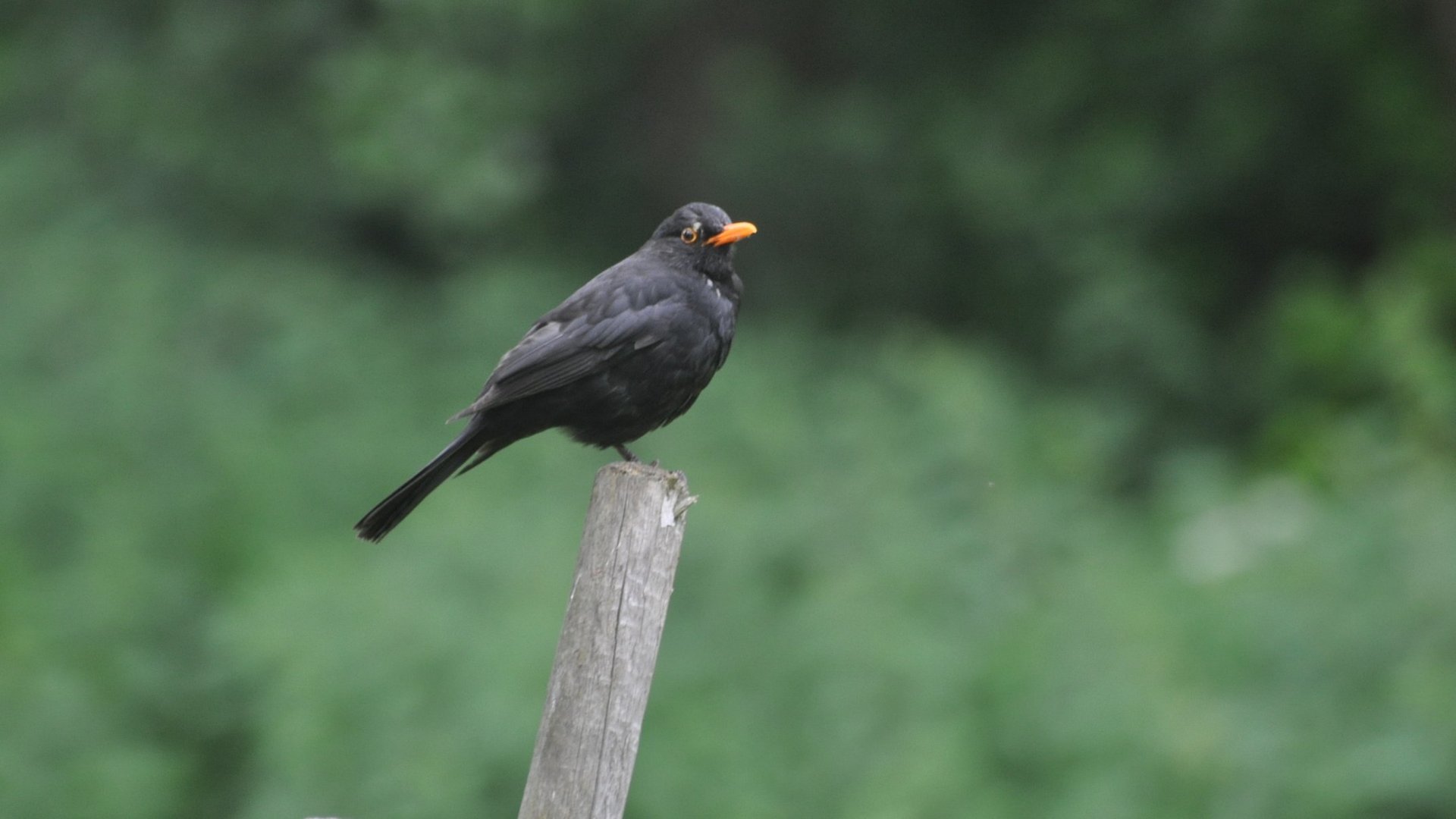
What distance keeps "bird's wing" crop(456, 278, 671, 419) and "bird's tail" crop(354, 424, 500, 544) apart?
13 centimetres

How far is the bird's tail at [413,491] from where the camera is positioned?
13.1 feet

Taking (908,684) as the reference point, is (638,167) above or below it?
above

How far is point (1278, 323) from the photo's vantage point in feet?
36.4

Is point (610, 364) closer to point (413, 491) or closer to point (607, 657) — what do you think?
point (413, 491)

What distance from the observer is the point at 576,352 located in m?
4.23

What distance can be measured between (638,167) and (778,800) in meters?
8.54

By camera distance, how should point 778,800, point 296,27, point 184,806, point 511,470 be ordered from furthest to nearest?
1. point 296,27
2. point 511,470
3. point 184,806
4. point 778,800

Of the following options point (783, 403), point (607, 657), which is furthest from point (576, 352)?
point (783, 403)

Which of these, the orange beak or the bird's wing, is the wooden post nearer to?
the bird's wing

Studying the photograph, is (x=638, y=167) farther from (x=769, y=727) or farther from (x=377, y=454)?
(x=769, y=727)

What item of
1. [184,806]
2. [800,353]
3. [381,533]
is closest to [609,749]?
[381,533]

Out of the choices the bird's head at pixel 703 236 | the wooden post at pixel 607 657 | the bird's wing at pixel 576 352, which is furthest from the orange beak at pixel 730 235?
the wooden post at pixel 607 657

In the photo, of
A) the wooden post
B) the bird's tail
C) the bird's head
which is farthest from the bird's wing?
the wooden post

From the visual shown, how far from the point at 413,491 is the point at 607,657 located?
3.76 feet
